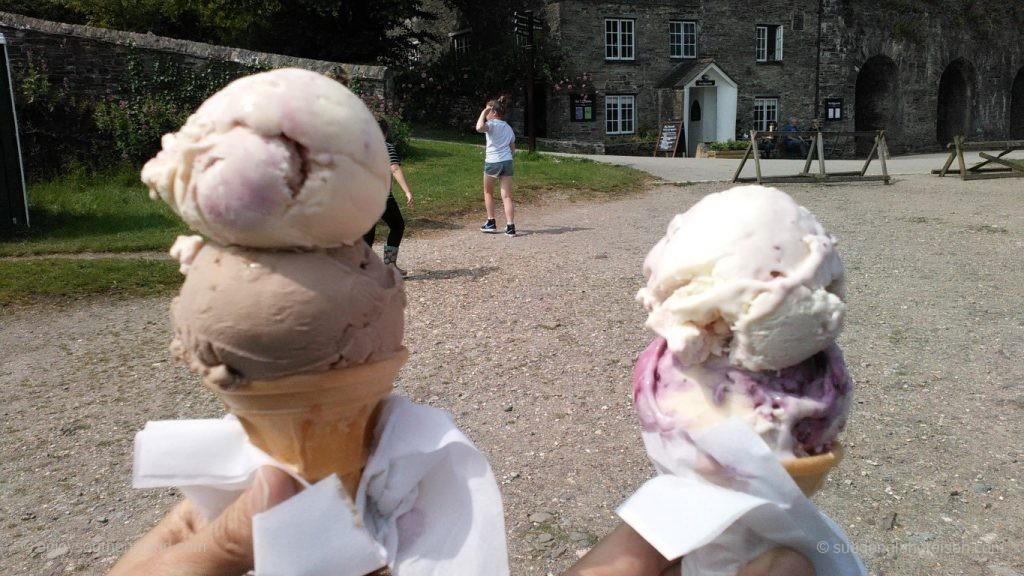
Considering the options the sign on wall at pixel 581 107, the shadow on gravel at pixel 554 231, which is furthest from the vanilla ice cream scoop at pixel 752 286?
the sign on wall at pixel 581 107

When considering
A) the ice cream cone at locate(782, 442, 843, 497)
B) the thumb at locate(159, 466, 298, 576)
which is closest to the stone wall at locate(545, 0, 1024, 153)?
the ice cream cone at locate(782, 442, 843, 497)

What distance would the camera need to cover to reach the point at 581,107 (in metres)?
27.5

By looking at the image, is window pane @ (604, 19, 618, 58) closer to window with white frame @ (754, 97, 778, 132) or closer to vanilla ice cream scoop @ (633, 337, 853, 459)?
window with white frame @ (754, 97, 778, 132)

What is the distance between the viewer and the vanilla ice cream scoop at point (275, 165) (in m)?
1.38

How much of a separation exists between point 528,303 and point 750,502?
5.38 meters

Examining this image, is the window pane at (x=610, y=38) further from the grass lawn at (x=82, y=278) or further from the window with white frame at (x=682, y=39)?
the grass lawn at (x=82, y=278)

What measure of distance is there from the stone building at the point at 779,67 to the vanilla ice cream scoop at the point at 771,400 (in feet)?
85.6

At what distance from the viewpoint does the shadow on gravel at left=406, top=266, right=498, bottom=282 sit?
7.93m

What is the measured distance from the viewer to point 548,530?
334cm

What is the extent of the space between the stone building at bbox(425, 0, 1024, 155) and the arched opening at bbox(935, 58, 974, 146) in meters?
0.06

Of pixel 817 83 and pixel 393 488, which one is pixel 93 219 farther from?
pixel 817 83

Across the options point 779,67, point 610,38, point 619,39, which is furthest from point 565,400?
point 779,67

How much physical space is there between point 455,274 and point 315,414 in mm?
6586

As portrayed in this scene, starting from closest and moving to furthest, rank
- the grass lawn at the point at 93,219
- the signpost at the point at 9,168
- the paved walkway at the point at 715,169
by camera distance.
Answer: the grass lawn at the point at 93,219
the signpost at the point at 9,168
the paved walkway at the point at 715,169
